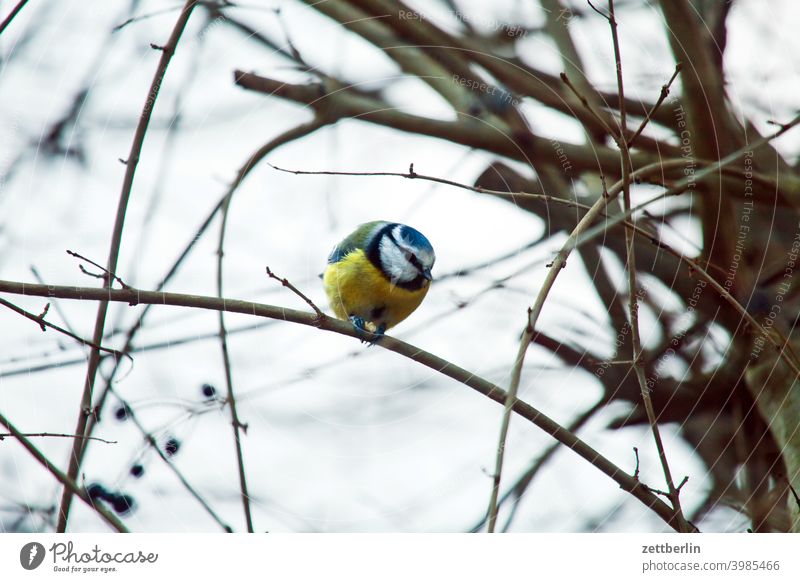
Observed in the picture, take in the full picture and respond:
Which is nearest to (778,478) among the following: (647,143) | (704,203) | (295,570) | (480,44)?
(704,203)

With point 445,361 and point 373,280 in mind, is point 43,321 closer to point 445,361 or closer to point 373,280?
point 445,361

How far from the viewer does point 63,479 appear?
2.88 feet

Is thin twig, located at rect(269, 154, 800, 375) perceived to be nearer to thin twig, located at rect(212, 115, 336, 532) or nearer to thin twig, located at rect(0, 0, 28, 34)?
thin twig, located at rect(212, 115, 336, 532)

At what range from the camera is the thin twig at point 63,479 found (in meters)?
0.89

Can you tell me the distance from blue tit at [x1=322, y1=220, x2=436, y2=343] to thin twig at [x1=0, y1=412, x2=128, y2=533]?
517mm

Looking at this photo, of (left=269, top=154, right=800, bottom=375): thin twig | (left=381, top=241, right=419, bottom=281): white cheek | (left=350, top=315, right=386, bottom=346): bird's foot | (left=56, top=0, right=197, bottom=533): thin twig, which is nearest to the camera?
(left=269, top=154, right=800, bottom=375): thin twig

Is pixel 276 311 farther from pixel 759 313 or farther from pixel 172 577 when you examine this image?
pixel 759 313

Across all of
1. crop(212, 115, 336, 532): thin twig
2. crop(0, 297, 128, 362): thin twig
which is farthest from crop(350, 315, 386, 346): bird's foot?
crop(0, 297, 128, 362): thin twig

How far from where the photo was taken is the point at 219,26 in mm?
1214

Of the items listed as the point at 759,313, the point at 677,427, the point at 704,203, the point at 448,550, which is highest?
the point at 704,203

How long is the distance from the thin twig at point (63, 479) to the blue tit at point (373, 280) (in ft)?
1.70

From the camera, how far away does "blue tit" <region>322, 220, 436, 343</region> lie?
1328 millimetres

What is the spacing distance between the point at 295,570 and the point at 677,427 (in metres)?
0.74

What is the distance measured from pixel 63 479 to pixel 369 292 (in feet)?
2.10
